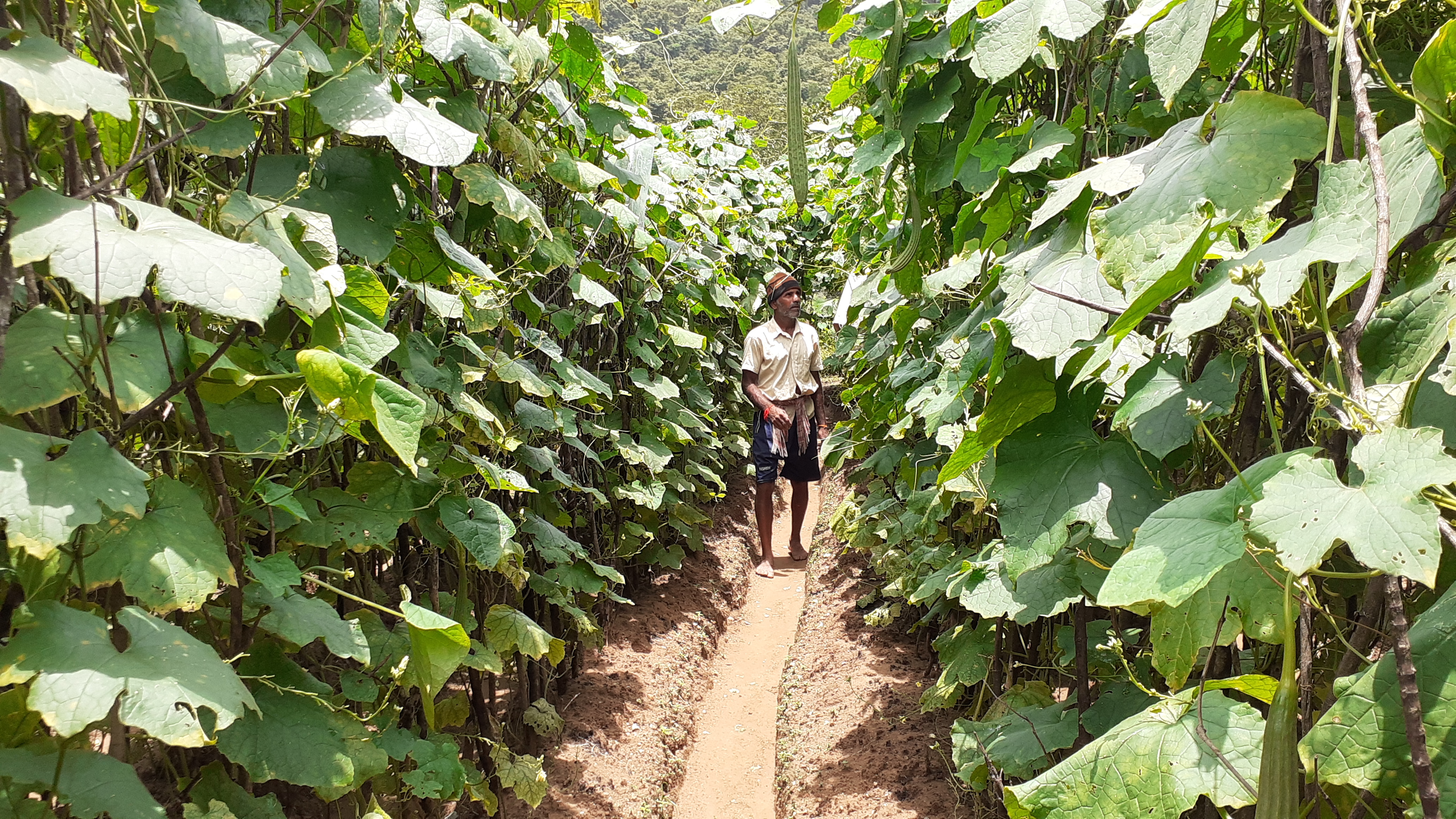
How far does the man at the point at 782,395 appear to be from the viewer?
645 cm

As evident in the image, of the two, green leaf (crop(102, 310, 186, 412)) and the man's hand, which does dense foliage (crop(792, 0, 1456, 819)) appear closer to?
green leaf (crop(102, 310, 186, 412))

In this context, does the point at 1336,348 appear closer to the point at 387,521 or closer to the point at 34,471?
the point at 34,471

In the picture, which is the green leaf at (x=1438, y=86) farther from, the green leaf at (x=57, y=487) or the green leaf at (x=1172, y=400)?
the green leaf at (x=57, y=487)

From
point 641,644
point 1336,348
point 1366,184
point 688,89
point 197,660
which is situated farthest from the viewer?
point 688,89

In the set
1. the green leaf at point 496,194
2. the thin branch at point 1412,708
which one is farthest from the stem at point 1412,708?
the green leaf at point 496,194

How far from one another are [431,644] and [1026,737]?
1.44m

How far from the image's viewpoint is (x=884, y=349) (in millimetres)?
3973

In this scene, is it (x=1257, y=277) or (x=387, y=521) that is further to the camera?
(x=387, y=521)

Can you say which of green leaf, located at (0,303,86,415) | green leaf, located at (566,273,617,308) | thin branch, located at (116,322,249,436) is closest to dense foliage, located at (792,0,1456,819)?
thin branch, located at (116,322,249,436)

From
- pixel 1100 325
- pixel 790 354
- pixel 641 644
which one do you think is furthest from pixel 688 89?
pixel 1100 325

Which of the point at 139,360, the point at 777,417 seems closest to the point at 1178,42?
the point at 139,360

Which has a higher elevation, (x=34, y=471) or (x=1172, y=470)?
(x=34, y=471)

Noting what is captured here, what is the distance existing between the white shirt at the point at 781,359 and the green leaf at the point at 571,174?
3741 mm

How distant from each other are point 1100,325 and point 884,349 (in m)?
Answer: 2.67
